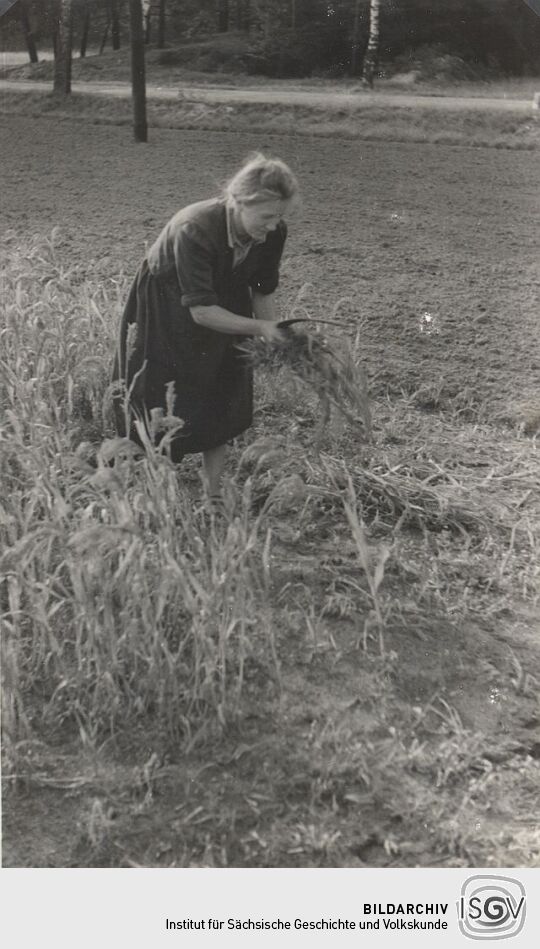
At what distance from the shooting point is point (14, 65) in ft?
9.89

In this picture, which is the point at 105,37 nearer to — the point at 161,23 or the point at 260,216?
the point at 161,23

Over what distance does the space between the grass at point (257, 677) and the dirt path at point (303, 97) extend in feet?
3.73

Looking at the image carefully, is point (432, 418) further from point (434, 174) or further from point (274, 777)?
point (274, 777)

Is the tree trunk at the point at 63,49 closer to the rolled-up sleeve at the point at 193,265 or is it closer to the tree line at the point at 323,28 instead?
the tree line at the point at 323,28

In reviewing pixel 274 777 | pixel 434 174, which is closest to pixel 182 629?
pixel 274 777

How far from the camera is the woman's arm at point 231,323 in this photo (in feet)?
8.19

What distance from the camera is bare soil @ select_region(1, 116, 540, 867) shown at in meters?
1.98

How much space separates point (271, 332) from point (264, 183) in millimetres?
404

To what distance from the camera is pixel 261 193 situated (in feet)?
7.79

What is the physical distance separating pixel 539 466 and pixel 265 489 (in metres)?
1.06

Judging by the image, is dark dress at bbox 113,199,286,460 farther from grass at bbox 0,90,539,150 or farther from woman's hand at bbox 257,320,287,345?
grass at bbox 0,90,539,150
